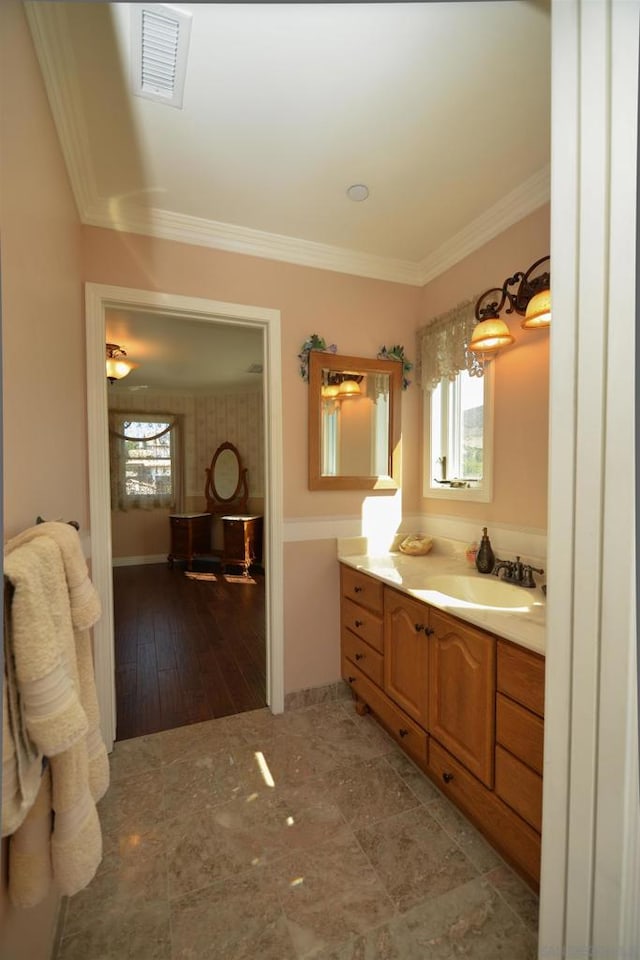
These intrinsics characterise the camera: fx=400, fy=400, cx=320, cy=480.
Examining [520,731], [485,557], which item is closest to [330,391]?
[485,557]

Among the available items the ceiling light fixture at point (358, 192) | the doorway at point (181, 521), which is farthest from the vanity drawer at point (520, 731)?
the ceiling light fixture at point (358, 192)

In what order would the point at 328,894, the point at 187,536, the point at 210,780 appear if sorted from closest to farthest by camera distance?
the point at 328,894 → the point at 210,780 → the point at 187,536

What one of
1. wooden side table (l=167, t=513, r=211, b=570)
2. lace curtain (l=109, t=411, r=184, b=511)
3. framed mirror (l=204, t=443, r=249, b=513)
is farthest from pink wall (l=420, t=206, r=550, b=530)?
lace curtain (l=109, t=411, r=184, b=511)

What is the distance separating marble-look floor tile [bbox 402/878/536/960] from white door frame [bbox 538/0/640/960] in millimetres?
660

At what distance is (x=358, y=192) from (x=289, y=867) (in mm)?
2665

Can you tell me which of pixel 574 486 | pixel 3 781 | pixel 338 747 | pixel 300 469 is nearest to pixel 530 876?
pixel 338 747

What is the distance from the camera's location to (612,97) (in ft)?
2.01

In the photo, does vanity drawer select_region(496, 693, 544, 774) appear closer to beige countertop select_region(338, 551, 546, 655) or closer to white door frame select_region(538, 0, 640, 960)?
beige countertop select_region(338, 551, 546, 655)

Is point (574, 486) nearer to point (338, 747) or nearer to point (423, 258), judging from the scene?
point (338, 747)

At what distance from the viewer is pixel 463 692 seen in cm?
147

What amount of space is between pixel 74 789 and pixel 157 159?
2.07m

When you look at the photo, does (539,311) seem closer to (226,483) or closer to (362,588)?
(362,588)

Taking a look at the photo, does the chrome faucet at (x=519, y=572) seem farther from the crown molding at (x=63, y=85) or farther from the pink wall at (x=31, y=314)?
the crown molding at (x=63, y=85)

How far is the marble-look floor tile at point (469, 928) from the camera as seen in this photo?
1141 mm
